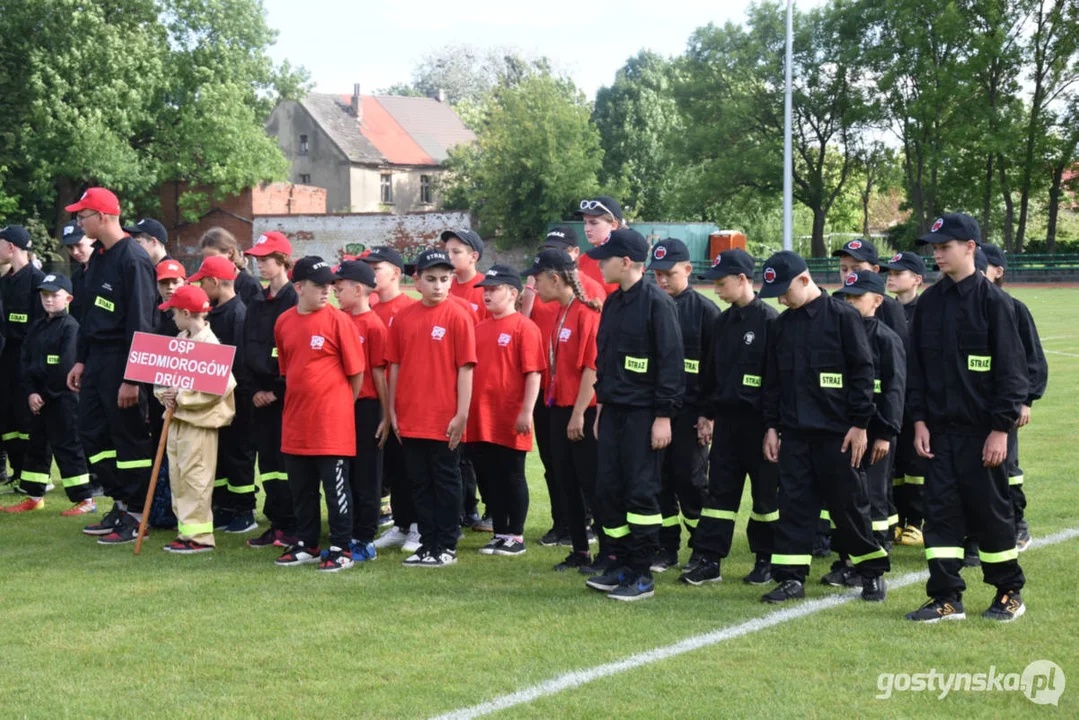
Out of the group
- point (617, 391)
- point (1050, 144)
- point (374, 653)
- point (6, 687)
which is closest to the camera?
point (6, 687)

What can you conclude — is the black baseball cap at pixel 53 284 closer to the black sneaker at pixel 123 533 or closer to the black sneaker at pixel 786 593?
the black sneaker at pixel 123 533

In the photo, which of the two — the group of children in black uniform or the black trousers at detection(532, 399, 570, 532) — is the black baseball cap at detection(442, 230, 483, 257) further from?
the black trousers at detection(532, 399, 570, 532)

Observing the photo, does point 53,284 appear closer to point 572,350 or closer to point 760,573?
point 572,350

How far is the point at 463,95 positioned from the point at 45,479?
290ft

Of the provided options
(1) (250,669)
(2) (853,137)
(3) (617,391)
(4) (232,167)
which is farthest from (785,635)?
(2) (853,137)

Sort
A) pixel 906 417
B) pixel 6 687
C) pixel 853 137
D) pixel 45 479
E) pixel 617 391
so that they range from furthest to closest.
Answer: pixel 853 137, pixel 45 479, pixel 906 417, pixel 617 391, pixel 6 687

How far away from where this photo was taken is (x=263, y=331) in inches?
336

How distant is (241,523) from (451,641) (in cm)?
366

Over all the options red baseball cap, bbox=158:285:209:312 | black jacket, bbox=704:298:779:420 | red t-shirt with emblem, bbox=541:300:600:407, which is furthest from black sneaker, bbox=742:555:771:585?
red baseball cap, bbox=158:285:209:312

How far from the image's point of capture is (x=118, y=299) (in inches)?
339

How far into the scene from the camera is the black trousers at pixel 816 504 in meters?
6.56

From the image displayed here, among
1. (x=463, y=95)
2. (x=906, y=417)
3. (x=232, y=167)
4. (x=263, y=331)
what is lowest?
(x=906, y=417)

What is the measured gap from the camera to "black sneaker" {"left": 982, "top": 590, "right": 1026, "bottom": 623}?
614 centimetres

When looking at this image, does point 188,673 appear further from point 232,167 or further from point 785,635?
point 232,167
